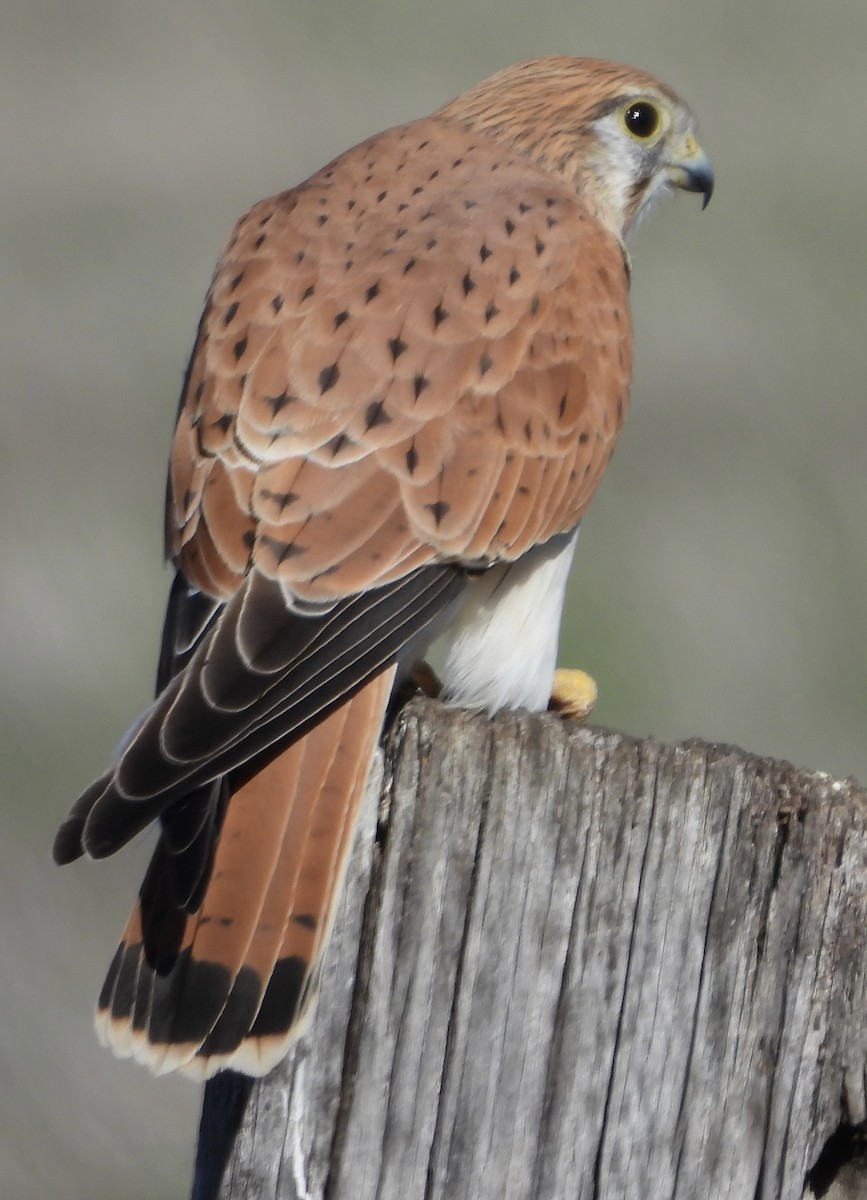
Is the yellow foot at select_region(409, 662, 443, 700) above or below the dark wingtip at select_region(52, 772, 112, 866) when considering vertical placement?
above

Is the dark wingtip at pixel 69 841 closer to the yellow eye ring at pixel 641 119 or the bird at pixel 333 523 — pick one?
the bird at pixel 333 523

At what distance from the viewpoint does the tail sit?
2373 millimetres

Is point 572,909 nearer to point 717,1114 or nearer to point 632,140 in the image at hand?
point 717,1114

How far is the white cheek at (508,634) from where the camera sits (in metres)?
3.42

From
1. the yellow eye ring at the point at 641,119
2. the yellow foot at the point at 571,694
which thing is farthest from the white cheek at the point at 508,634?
the yellow eye ring at the point at 641,119

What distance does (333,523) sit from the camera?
286 cm

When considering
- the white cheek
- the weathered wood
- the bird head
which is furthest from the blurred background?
the weathered wood

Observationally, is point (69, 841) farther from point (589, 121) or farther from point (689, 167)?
point (689, 167)

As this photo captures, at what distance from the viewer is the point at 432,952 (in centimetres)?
228

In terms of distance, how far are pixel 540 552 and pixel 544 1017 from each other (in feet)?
4.47

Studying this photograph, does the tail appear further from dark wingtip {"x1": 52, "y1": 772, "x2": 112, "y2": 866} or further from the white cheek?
the white cheek

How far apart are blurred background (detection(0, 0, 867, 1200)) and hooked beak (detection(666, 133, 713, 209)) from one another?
2638 mm

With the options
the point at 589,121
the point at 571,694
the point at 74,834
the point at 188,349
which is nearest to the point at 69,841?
the point at 74,834

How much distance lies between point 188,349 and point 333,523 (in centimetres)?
556
